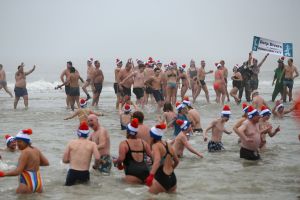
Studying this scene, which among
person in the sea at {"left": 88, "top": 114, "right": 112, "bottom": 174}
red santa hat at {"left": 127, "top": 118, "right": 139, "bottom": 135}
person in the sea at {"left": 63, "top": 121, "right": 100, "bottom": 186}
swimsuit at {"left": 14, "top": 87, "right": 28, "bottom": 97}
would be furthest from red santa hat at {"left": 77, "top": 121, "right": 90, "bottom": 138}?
swimsuit at {"left": 14, "top": 87, "right": 28, "bottom": 97}

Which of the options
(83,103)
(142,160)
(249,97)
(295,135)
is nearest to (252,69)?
(249,97)

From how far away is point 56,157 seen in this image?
12414mm

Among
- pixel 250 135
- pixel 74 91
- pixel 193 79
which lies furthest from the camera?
pixel 193 79

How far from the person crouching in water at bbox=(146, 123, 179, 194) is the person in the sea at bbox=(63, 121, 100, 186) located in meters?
1.06

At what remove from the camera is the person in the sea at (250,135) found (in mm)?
11523

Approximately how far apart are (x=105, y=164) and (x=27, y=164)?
1.92 meters

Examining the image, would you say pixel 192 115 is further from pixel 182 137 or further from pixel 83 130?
pixel 83 130

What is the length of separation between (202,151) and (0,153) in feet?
13.3

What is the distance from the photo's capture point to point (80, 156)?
9508 millimetres

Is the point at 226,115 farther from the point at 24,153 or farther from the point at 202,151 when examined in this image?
the point at 24,153

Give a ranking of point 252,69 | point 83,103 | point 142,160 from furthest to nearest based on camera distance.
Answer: point 252,69 < point 83,103 < point 142,160

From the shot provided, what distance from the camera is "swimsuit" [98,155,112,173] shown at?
1053cm

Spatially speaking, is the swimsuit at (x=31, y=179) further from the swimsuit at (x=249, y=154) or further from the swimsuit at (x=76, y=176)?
the swimsuit at (x=249, y=154)

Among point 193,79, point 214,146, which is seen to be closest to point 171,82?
point 193,79
